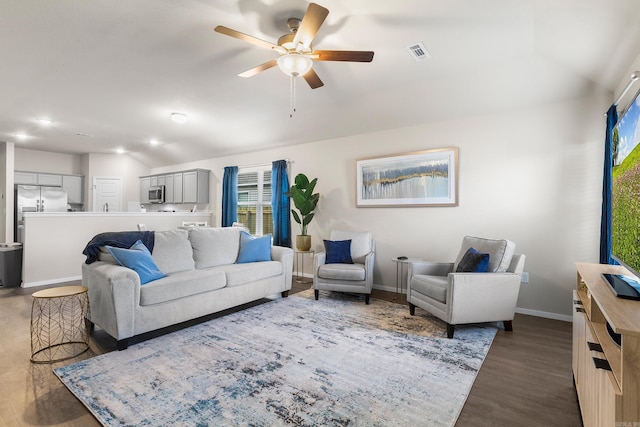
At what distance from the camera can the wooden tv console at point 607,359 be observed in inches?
39.6

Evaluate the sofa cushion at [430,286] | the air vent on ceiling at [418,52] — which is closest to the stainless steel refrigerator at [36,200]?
the sofa cushion at [430,286]

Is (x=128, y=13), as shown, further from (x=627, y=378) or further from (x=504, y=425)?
(x=504, y=425)

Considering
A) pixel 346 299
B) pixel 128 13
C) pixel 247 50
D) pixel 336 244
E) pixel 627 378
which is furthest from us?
pixel 336 244

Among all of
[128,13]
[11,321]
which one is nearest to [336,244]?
[128,13]

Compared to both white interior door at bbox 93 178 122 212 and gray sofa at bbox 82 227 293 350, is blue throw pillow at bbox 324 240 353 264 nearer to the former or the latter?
gray sofa at bbox 82 227 293 350

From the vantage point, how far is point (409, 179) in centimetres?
448

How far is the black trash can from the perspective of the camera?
4719 millimetres

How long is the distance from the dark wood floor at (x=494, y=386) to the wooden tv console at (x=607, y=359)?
0.28 meters

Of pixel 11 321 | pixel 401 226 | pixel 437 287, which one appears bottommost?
pixel 11 321

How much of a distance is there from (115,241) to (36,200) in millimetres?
5337

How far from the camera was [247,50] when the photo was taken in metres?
3.05

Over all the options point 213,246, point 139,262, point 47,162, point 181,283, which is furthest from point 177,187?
point 181,283

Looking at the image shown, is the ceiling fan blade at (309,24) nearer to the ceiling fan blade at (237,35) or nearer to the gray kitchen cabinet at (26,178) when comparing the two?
the ceiling fan blade at (237,35)

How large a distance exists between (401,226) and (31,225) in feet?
18.7
